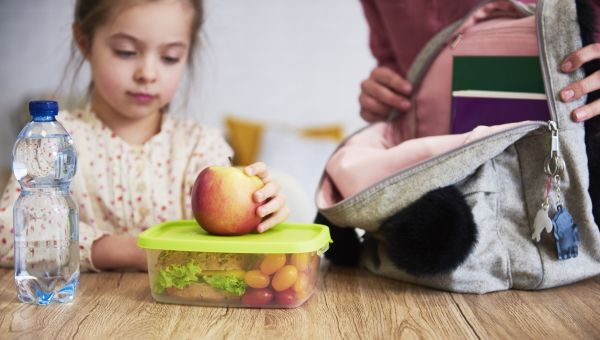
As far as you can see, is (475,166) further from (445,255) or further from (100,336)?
(100,336)

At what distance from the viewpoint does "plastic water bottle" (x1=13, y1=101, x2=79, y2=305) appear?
0.95 m

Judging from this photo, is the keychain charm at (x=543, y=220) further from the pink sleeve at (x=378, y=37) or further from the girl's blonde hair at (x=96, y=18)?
the girl's blonde hair at (x=96, y=18)

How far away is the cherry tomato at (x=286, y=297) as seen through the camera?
89 centimetres

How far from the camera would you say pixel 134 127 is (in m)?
1.37

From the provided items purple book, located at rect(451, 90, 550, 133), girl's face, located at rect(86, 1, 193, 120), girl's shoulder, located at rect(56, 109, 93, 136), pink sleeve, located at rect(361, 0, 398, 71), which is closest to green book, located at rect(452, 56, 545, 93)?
purple book, located at rect(451, 90, 550, 133)

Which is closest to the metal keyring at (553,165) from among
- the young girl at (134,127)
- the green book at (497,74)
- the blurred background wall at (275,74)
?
the green book at (497,74)

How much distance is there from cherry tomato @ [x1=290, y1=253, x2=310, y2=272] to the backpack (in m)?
0.14

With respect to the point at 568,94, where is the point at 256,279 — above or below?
below

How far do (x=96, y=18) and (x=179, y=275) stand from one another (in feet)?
2.05

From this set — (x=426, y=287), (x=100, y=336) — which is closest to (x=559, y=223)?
(x=426, y=287)

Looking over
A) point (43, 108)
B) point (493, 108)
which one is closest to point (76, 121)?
point (43, 108)

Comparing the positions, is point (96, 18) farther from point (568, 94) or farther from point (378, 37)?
point (568, 94)

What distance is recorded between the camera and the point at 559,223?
3.17 feet

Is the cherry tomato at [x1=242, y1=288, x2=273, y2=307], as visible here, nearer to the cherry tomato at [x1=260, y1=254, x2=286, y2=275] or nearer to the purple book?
the cherry tomato at [x1=260, y1=254, x2=286, y2=275]
